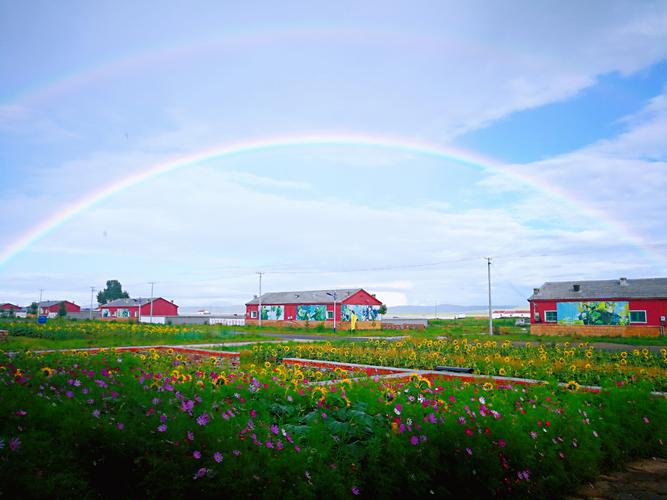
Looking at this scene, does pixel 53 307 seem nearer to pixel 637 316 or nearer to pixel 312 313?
pixel 312 313

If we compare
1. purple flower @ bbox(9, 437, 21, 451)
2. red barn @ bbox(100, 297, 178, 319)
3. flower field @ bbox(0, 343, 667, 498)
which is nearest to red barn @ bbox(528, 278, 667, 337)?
flower field @ bbox(0, 343, 667, 498)

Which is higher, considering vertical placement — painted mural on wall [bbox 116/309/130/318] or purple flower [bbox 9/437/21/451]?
purple flower [bbox 9/437/21/451]

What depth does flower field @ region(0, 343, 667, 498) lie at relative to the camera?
158 inches

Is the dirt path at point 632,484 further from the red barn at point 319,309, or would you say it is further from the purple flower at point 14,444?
the red barn at point 319,309

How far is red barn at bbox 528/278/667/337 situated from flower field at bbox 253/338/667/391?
24.7 m

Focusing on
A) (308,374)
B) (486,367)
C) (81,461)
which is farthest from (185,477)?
(486,367)

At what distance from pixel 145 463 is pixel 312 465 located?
1327 millimetres

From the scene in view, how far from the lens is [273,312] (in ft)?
217

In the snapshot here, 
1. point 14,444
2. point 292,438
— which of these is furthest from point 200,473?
point 14,444

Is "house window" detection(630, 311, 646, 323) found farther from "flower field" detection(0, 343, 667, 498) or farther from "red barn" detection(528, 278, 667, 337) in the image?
"flower field" detection(0, 343, 667, 498)

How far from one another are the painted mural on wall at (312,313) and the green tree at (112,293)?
7354 centimetres

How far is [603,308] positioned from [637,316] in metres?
2.48

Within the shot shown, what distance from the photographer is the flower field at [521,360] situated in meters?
13.0

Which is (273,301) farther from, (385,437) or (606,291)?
(385,437)
